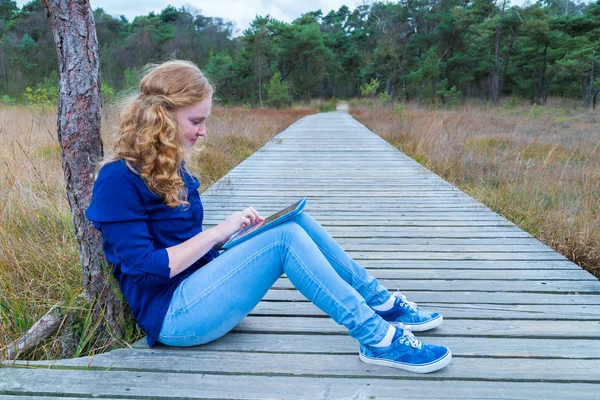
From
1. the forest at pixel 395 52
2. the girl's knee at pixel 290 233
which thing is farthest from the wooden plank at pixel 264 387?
the forest at pixel 395 52

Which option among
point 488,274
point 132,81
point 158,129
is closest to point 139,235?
point 158,129

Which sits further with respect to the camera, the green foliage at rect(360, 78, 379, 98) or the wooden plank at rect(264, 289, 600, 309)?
the green foliage at rect(360, 78, 379, 98)

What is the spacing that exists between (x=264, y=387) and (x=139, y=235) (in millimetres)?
628

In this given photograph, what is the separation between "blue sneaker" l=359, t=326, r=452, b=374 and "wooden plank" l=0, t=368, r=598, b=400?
0.05 m

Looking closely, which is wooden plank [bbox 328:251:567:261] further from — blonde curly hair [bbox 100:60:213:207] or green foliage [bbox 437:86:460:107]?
green foliage [bbox 437:86:460:107]

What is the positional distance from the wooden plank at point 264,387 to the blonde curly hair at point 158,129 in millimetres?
593

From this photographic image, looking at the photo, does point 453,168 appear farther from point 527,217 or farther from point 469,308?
point 469,308

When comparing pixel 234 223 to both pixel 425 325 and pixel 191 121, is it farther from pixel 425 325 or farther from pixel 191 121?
pixel 425 325

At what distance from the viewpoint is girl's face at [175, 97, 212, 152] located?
5.48 feet

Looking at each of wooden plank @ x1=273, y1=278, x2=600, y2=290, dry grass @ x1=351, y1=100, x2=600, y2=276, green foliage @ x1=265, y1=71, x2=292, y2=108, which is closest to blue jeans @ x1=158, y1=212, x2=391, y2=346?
wooden plank @ x1=273, y1=278, x2=600, y2=290

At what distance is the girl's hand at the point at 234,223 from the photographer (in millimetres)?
1698

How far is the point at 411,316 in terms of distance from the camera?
1.92 meters

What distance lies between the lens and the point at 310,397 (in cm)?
150

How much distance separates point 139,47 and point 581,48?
26.9m
